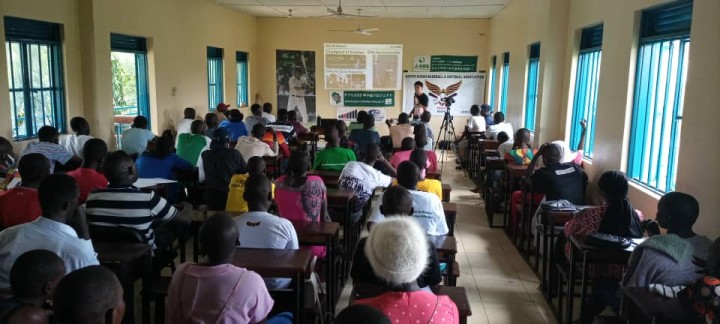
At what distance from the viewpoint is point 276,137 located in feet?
23.5

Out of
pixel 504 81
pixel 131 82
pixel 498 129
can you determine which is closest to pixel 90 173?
pixel 131 82

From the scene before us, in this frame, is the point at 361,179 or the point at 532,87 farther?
the point at 532,87

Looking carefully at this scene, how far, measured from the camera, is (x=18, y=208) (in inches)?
117

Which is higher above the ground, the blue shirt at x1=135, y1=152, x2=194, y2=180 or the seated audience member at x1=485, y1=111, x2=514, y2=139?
the seated audience member at x1=485, y1=111, x2=514, y2=139

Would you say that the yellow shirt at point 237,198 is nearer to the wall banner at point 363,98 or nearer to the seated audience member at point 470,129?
the seated audience member at point 470,129

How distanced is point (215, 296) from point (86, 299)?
525 mm

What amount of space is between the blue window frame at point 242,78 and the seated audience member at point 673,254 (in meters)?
9.39

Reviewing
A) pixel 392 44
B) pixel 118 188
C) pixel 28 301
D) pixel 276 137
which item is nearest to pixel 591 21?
pixel 276 137

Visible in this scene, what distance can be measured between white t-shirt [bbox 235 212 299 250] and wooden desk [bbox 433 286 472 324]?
763mm

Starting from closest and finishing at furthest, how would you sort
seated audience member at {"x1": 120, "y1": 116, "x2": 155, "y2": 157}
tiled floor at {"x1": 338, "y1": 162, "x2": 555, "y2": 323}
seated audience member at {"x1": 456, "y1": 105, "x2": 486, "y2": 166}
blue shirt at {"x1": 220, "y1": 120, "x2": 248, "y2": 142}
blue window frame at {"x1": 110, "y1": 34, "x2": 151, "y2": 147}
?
tiled floor at {"x1": 338, "y1": 162, "x2": 555, "y2": 323}
seated audience member at {"x1": 120, "y1": 116, "x2": 155, "y2": 157}
blue window frame at {"x1": 110, "y1": 34, "x2": 151, "y2": 147}
blue shirt at {"x1": 220, "y1": 120, "x2": 248, "y2": 142}
seated audience member at {"x1": 456, "y1": 105, "x2": 486, "y2": 166}

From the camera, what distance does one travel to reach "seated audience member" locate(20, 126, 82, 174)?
15.2 ft

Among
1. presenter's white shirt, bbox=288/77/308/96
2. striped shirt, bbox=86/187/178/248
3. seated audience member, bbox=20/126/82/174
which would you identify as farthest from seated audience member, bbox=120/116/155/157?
presenter's white shirt, bbox=288/77/308/96

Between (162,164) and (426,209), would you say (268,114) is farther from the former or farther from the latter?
(426,209)

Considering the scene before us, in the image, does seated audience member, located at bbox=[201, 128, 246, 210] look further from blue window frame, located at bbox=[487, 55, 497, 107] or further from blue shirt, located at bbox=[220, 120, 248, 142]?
blue window frame, located at bbox=[487, 55, 497, 107]
